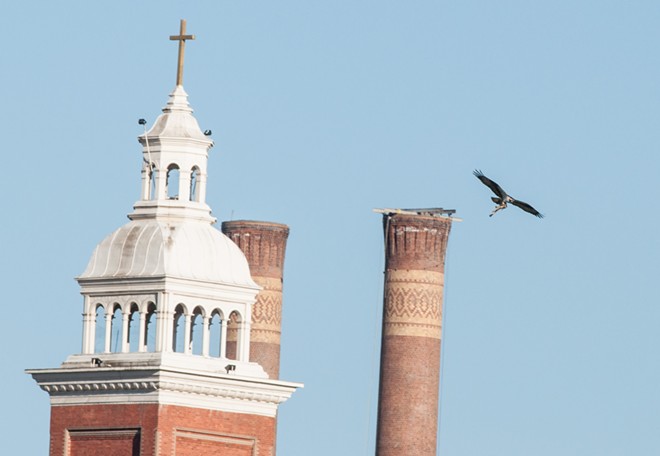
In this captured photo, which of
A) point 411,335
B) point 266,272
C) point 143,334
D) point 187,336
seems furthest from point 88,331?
point 266,272

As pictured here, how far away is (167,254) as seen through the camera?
59375mm

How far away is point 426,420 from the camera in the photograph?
102 metres

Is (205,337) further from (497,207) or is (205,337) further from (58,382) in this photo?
(497,207)

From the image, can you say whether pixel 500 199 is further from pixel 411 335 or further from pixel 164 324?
pixel 411 335

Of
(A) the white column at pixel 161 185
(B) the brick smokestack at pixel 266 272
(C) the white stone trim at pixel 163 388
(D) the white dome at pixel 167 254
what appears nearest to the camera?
(C) the white stone trim at pixel 163 388

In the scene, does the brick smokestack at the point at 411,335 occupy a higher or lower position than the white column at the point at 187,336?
higher

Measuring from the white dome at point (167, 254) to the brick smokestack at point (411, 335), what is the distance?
41.5 m

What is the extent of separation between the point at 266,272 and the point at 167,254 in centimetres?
4453

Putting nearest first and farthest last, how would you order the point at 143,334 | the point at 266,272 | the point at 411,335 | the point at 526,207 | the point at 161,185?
the point at 526,207 < the point at 143,334 < the point at 161,185 < the point at 411,335 < the point at 266,272

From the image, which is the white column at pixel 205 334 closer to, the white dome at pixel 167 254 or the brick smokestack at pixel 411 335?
the white dome at pixel 167 254

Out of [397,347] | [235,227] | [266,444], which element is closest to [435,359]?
[397,347]

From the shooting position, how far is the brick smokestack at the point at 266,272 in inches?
4058

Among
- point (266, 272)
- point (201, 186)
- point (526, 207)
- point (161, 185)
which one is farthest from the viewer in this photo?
point (266, 272)

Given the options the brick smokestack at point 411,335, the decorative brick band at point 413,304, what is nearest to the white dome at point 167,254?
the brick smokestack at point 411,335
